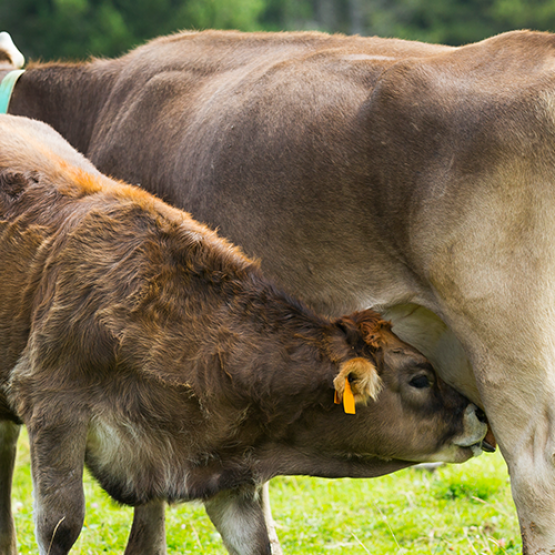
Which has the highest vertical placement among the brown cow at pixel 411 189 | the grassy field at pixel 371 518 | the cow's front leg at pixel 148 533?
the brown cow at pixel 411 189

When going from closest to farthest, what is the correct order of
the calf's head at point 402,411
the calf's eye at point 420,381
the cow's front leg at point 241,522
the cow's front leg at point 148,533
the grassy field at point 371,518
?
1. the calf's head at point 402,411
2. the calf's eye at point 420,381
3. the cow's front leg at point 241,522
4. the cow's front leg at point 148,533
5. the grassy field at point 371,518

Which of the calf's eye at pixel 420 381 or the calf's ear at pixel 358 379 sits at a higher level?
the calf's ear at pixel 358 379

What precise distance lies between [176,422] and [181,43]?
292 cm

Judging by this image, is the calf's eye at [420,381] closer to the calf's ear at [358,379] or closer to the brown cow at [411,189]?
the brown cow at [411,189]

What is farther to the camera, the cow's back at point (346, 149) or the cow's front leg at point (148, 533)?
the cow's front leg at point (148, 533)

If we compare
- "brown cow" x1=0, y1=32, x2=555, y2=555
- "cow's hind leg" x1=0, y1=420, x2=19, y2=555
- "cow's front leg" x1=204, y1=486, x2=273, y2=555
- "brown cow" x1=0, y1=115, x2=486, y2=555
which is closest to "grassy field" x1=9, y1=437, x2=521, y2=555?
"cow's hind leg" x1=0, y1=420, x2=19, y2=555

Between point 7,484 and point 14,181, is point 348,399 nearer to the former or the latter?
point 14,181

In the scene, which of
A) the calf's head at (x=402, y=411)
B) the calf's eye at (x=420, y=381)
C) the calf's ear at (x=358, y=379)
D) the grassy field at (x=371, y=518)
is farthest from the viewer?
the grassy field at (x=371, y=518)

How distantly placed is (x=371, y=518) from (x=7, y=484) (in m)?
2.30

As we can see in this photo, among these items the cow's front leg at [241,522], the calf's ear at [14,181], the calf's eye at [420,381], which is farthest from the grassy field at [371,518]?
the calf's ear at [14,181]

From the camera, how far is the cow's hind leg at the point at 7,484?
4.43 metres

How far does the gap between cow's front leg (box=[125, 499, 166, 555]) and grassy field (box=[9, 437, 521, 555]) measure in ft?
0.84

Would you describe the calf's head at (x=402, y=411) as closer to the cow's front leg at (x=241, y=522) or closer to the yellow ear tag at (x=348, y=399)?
the yellow ear tag at (x=348, y=399)

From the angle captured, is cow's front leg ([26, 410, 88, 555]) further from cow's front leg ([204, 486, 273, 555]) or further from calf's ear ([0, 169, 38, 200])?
calf's ear ([0, 169, 38, 200])
